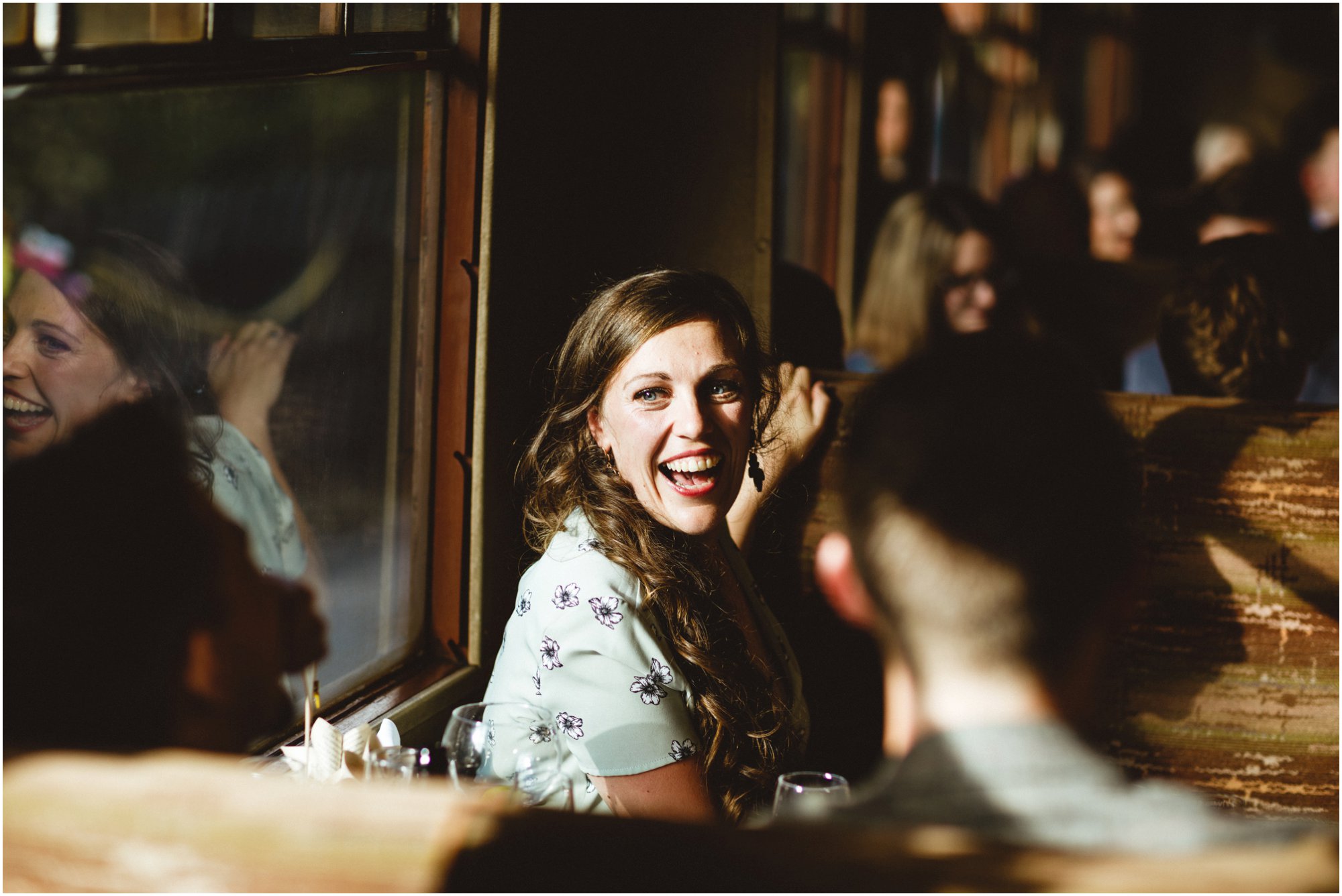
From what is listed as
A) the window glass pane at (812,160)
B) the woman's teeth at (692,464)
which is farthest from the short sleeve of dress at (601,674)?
the window glass pane at (812,160)

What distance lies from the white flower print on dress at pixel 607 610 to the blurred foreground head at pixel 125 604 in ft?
1.70

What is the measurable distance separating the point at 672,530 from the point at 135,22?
1120mm

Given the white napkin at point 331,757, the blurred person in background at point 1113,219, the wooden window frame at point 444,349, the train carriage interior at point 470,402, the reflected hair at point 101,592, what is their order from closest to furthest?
the train carriage interior at point 470,402, the reflected hair at point 101,592, the white napkin at point 331,757, the wooden window frame at point 444,349, the blurred person in background at point 1113,219

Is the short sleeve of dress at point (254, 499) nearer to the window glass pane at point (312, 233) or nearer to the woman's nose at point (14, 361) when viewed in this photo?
the window glass pane at point (312, 233)

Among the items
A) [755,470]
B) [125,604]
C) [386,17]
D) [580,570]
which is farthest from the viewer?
[755,470]

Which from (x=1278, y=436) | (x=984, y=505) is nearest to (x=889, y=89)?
(x=1278, y=436)

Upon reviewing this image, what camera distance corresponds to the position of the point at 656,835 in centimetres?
77

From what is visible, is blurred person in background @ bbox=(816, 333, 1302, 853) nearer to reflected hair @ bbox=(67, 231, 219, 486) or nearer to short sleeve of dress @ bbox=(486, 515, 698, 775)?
short sleeve of dress @ bbox=(486, 515, 698, 775)

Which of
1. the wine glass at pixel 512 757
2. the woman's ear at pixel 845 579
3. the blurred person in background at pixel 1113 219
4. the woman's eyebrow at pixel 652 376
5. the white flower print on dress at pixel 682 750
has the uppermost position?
the blurred person in background at pixel 1113 219

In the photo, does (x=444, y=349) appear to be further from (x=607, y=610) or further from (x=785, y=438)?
(x=607, y=610)

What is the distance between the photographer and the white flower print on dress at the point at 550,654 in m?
1.68

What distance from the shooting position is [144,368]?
1.47m

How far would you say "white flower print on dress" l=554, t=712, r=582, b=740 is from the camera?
1.64 m

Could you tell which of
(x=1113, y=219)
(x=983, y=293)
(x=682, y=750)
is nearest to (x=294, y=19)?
(x=682, y=750)
